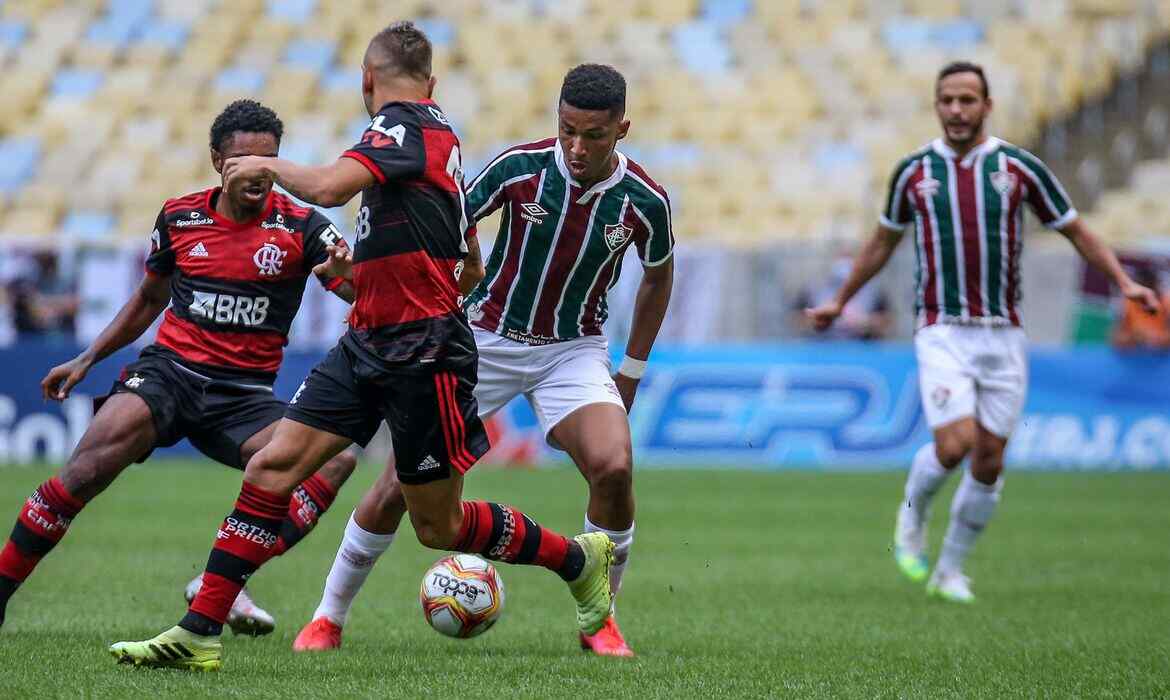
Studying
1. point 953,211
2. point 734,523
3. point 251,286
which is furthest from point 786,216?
point 251,286

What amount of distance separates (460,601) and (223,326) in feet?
4.94

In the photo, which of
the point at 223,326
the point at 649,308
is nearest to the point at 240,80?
the point at 223,326

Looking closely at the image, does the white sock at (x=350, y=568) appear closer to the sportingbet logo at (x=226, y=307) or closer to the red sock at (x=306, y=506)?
the red sock at (x=306, y=506)

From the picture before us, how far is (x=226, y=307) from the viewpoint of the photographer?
6762mm

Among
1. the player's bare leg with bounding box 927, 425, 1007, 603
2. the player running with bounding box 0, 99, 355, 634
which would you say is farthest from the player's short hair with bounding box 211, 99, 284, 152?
the player's bare leg with bounding box 927, 425, 1007, 603

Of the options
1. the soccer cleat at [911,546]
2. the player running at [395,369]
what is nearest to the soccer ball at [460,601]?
the player running at [395,369]

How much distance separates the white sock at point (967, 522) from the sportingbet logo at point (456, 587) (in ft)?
11.1

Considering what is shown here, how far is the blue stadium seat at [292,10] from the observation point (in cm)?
2442

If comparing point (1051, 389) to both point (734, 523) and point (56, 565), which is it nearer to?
point (734, 523)

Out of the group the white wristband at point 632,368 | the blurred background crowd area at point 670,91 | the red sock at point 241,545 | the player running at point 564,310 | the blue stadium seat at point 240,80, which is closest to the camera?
the red sock at point 241,545

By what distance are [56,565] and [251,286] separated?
3.49 meters

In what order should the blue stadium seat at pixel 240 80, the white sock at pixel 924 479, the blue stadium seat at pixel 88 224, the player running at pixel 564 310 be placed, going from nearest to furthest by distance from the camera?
1. the player running at pixel 564 310
2. the white sock at pixel 924 479
3. the blue stadium seat at pixel 88 224
4. the blue stadium seat at pixel 240 80

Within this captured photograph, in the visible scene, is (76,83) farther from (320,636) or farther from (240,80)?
(320,636)

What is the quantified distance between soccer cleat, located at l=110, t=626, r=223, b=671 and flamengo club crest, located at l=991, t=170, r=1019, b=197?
5.02 m
